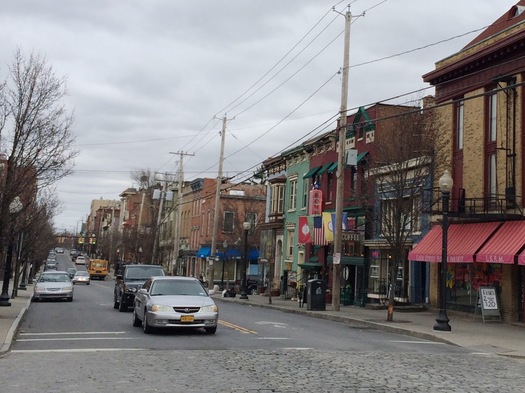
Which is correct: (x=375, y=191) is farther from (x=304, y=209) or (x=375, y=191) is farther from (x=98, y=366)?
(x=98, y=366)

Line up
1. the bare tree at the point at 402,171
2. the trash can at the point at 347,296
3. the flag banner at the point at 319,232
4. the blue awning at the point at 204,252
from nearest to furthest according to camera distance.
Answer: the bare tree at the point at 402,171
the trash can at the point at 347,296
the flag banner at the point at 319,232
the blue awning at the point at 204,252

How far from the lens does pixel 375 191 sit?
29.0 m

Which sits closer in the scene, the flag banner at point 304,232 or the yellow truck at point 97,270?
the flag banner at point 304,232

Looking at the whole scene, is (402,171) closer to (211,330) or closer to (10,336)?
Answer: (211,330)

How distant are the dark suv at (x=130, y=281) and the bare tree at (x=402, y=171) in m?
8.94

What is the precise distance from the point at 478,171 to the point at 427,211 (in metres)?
3.00

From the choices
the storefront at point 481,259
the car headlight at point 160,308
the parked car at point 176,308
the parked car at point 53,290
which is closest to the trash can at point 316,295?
the storefront at point 481,259

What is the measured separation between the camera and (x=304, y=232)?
3700cm

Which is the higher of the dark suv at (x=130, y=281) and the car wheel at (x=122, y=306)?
the dark suv at (x=130, y=281)

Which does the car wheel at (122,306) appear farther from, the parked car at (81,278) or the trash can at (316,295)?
the parked car at (81,278)

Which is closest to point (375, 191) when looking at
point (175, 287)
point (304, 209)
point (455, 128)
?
point (455, 128)

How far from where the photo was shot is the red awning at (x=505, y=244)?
2053cm

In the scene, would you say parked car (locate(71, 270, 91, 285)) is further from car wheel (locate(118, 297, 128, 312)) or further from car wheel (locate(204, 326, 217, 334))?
car wheel (locate(204, 326, 217, 334))

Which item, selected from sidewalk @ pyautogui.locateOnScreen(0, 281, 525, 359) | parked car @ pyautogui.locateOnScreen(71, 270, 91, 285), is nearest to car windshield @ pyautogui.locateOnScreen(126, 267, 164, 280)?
sidewalk @ pyautogui.locateOnScreen(0, 281, 525, 359)
